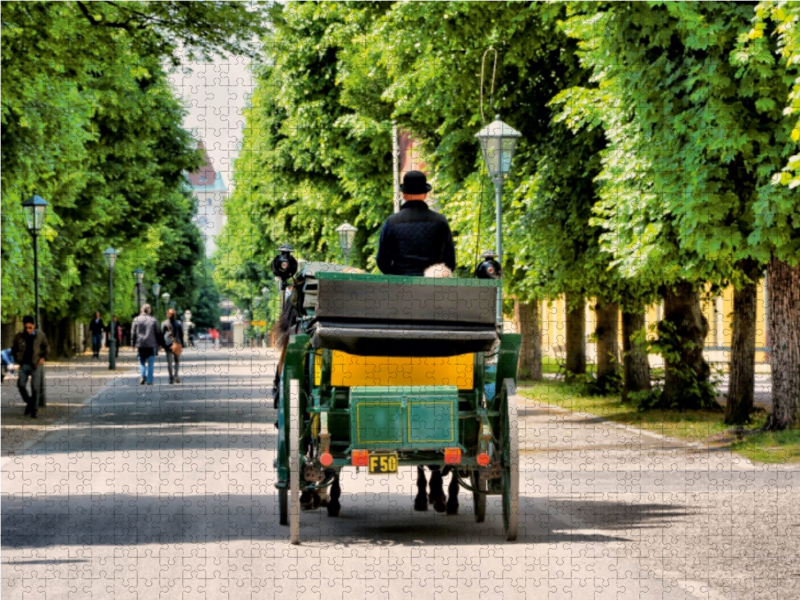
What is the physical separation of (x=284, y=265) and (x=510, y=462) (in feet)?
8.10

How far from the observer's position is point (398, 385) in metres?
10.0

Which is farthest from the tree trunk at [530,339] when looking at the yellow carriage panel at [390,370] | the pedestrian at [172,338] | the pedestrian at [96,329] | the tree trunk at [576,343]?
the pedestrian at [96,329]

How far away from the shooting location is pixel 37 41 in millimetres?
20875

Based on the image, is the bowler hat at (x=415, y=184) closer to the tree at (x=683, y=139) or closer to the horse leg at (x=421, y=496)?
the horse leg at (x=421, y=496)

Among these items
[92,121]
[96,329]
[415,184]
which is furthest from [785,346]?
[96,329]

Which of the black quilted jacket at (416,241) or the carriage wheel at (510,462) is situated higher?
the black quilted jacket at (416,241)

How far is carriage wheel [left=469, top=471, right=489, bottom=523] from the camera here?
402 inches

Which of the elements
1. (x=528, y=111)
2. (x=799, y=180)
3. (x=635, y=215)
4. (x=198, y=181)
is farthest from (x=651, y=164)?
(x=198, y=181)

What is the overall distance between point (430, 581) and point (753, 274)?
1250 cm

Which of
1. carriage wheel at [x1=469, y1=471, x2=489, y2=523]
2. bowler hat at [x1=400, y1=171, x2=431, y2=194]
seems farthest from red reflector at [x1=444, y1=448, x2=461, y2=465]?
bowler hat at [x1=400, y1=171, x2=431, y2=194]

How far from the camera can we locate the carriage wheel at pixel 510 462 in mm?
9812

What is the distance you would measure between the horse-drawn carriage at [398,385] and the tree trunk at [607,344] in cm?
1822

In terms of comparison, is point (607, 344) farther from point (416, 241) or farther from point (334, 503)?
point (416, 241)

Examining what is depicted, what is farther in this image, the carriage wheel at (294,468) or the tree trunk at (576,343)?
the tree trunk at (576,343)
